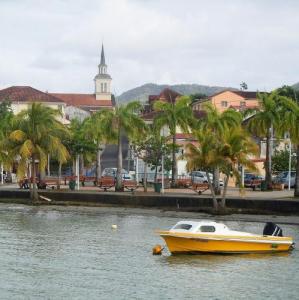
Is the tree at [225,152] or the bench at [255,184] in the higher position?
the tree at [225,152]

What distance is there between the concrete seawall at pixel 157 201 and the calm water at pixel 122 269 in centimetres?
508

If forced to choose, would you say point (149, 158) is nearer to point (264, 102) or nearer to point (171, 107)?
point (171, 107)

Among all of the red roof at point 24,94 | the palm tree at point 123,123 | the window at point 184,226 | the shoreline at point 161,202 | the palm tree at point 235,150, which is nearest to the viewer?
the window at point 184,226

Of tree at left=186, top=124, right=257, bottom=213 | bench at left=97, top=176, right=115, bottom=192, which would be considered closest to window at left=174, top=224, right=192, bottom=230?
tree at left=186, top=124, right=257, bottom=213

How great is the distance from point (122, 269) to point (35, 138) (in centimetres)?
3897

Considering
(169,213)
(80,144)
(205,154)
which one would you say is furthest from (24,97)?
(205,154)

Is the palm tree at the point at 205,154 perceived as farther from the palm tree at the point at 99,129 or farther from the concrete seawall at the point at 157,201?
the palm tree at the point at 99,129

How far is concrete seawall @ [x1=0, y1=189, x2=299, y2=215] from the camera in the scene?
6294cm

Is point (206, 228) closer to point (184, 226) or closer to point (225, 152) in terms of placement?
point (184, 226)

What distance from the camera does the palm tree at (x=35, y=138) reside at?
7712 centimetres

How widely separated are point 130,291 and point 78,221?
28332 mm

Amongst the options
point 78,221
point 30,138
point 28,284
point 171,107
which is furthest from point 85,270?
point 171,107

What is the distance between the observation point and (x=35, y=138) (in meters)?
77.6

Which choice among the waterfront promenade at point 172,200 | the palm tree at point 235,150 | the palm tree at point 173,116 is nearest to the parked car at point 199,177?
the palm tree at point 173,116
